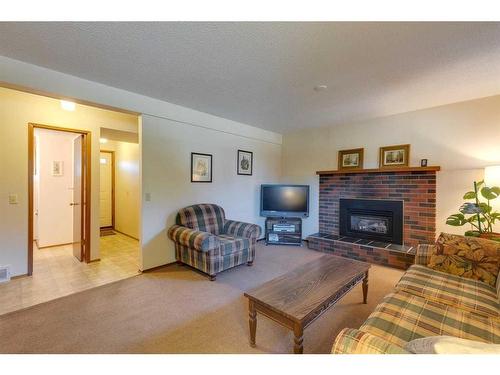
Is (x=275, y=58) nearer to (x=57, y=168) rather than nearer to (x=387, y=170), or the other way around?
(x=387, y=170)

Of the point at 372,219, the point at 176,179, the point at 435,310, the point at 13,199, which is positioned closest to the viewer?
the point at 435,310

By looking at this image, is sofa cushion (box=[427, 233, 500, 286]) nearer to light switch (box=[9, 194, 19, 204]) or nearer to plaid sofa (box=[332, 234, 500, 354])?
plaid sofa (box=[332, 234, 500, 354])

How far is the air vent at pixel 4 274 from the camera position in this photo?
2553 millimetres

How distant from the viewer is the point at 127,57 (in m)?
1.96

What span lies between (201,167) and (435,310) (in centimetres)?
317

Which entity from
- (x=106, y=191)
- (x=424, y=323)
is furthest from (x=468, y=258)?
(x=106, y=191)

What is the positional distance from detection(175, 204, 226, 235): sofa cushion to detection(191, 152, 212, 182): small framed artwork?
46cm

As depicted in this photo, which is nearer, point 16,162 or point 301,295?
point 301,295

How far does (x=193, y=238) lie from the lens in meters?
2.72

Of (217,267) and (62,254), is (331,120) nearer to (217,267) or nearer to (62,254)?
(217,267)

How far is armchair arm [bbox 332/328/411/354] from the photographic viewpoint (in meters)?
0.82

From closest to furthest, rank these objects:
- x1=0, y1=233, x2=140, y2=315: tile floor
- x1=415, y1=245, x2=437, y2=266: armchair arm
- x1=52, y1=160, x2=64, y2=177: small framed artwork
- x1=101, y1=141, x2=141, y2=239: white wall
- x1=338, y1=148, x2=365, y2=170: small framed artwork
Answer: x1=415, y1=245, x2=437, y2=266: armchair arm, x1=0, y1=233, x2=140, y2=315: tile floor, x1=338, y1=148, x2=365, y2=170: small framed artwork, x1=52, y1=160, x2=64, y2=177: small framed artwork, x1=101, y1=141, x2=141, y2=239: white wall

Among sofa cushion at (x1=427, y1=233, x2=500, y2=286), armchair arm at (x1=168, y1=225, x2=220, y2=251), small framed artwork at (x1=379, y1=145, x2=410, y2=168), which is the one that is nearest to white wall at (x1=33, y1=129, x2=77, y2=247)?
armchair arm at (x1=168, y1=225, x2=220, y2=251)

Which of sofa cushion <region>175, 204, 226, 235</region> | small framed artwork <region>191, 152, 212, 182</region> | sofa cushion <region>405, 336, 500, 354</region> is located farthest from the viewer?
small framed artwork <region>191, 152, 212, 182</region>
